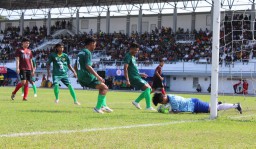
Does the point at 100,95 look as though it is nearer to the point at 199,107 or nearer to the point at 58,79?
the point at 199,107

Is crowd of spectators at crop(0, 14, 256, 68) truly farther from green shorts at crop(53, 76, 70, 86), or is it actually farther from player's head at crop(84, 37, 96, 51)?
player's head at crop(84, 37, 96, 51)

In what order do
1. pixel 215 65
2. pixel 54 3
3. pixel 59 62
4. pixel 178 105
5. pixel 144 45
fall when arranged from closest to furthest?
pixel 215 65
pixel 178 105
pixel 59 62
pixel 144 45
pixel 54 3

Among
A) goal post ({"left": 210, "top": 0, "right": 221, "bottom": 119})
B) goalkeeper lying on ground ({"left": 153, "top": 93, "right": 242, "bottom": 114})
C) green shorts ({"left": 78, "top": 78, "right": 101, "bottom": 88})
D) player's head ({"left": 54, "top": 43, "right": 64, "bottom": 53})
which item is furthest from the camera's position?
player's head ({"left": 54, "top": 43, "right": 64, "bottom": 53})

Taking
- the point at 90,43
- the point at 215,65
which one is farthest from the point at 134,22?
the point at 215,65

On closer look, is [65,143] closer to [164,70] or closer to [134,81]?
[134,81]

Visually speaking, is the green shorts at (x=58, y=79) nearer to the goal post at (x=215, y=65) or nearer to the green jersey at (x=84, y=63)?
the green jersey at (x=84, y=63)

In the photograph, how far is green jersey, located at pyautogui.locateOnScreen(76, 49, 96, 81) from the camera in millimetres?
→ 10766

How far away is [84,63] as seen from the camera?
35.4ft

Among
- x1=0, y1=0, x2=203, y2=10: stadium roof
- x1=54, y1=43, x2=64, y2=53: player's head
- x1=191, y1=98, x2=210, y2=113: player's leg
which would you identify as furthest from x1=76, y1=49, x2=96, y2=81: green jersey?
x1=0, y1=0, x2=203, y2=10: stadium roof

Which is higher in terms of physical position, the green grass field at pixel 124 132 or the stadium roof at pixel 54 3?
the stadium roof at pixel 54 3

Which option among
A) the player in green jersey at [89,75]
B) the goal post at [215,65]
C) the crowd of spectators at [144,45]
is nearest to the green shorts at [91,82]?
the player in green jersey at [89,75]

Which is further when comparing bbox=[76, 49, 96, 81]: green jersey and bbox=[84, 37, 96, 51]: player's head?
bbox=[84, 37, 96, 51]: player's head

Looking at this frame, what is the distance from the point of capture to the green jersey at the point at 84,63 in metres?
10.8

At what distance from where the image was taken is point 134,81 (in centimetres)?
1297
